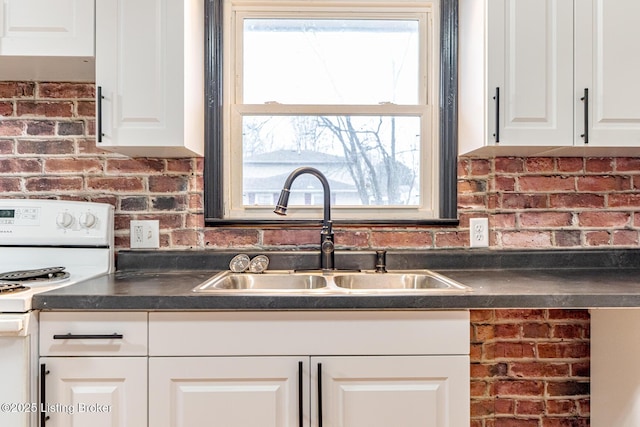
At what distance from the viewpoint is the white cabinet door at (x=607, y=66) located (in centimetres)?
148

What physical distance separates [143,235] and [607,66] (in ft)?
6.30

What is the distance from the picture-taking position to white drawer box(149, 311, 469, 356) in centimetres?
121

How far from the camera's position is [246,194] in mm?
1874

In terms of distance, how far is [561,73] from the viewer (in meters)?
1.48

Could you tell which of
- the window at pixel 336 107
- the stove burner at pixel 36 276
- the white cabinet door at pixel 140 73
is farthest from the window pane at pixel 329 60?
the stove burner at pixel 36 276

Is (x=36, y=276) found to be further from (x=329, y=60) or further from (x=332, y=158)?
(x=329, y=60)

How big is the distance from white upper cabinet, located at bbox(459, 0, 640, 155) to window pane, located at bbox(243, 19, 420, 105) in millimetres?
465

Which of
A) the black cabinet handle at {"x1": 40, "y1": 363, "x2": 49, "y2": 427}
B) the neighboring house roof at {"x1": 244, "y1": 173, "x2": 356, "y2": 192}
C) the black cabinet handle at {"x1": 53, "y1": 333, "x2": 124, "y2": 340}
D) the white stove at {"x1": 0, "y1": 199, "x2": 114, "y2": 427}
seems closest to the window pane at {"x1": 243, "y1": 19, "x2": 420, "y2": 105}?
the neighboring house roof at {"x1": 244, "y1": 173, "x2": 356, "y2": 192}

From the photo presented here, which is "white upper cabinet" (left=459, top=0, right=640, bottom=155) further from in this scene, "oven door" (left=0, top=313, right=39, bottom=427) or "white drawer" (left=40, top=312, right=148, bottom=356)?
"oven door" (left=0, top=313, right=39, bottom=427)

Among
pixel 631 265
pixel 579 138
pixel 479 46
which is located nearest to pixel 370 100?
pixel 479 46

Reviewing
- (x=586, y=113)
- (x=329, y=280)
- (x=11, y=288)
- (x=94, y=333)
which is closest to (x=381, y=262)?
(x=329, y=280)

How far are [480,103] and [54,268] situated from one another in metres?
1.69

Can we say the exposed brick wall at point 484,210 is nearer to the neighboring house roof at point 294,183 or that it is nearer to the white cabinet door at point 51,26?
the neighboring house roof at point 294,183

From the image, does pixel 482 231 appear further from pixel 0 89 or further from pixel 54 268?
pixel 0 89
